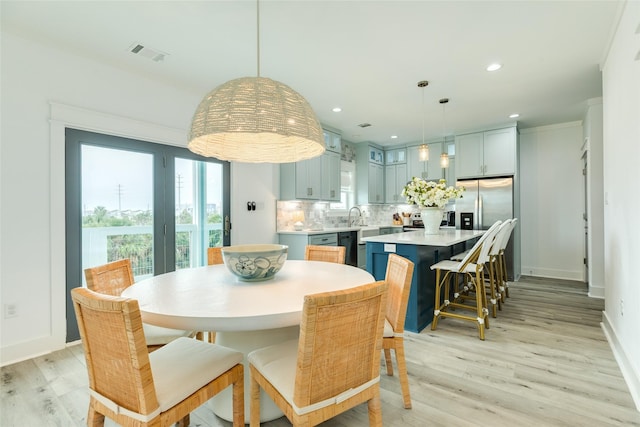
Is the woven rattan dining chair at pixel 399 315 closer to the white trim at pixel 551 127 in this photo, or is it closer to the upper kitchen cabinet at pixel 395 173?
the upper kitchen cabinet at pixel 395 173

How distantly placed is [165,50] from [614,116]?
3.86 m

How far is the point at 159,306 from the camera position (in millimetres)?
1266

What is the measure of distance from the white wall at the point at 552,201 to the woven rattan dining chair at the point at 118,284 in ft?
19.3

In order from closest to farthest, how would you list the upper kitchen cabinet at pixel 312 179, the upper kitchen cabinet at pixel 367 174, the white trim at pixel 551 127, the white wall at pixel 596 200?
the white wall at pixel 596 200, the upper kitchen cabinet at pixel 312 179, the white trim at pixel 551 127, the upper kitchen cabinet at pixel 367 174

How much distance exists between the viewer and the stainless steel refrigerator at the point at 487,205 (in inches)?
195

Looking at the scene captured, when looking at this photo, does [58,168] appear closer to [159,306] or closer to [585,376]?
[159,306]

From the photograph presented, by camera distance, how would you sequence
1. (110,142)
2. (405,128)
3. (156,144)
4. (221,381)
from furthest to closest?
(405,128) → (156,144) → (110,142) → (221,381)

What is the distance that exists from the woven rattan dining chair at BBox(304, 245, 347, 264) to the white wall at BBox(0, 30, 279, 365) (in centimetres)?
219

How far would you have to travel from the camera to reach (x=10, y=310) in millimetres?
2377

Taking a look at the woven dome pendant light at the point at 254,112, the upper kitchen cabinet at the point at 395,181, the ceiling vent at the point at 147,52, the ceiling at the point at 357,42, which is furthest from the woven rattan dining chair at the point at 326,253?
the upper kitchen cabinet at the point at 395,181

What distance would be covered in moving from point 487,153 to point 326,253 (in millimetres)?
4025

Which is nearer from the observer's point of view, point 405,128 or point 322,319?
point 322,319

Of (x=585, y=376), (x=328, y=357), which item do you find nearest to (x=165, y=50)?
(x=328, y=357)

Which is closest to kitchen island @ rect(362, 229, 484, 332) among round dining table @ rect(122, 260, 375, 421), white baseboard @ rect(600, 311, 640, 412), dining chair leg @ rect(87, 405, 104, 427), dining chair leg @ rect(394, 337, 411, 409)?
round dining table @ rect(122, 260, 375, 421)
